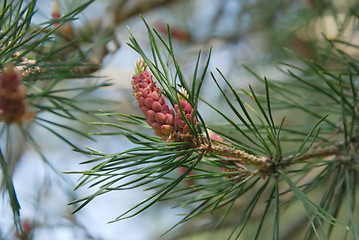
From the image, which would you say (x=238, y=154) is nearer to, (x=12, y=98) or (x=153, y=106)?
(x=153, y=106)

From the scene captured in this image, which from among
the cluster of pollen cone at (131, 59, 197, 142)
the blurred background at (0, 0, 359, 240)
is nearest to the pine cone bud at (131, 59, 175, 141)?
the cluster of pollen cone at (131, 59, 197, 142)

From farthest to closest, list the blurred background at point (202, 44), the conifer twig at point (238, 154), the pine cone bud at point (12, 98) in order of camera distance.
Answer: the blurred background at point (202, 44) → the conifer twig at point (238, 154) → the pine cone bud at point (12, 98)

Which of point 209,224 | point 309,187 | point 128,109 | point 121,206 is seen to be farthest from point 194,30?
point 309,187

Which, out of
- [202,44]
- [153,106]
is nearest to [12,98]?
[153,106]

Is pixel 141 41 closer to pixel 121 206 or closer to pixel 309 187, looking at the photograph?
pixel 121 206

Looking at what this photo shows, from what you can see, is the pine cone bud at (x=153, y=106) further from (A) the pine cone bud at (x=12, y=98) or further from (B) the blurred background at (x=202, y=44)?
(B) the blurred background at (x=202, y=44)

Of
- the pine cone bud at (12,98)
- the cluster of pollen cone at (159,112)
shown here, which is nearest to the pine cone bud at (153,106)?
the cluster of pollen cone at (159,112)

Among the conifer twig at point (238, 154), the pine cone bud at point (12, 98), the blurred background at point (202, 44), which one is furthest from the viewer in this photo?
the blurred background at point (202, 44)

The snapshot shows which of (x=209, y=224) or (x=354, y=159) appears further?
(x=209, y=224)
